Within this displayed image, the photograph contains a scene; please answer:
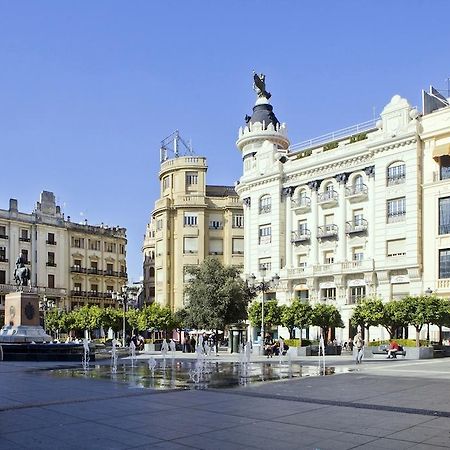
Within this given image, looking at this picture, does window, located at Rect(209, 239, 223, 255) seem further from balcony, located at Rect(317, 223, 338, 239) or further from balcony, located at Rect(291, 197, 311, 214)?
balcony, located at Rect(317, 223, 338, 239)

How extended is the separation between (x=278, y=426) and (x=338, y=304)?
125 feet

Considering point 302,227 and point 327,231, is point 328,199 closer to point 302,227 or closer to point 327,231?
point 327,231

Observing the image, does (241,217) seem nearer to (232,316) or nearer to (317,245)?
(317,245)

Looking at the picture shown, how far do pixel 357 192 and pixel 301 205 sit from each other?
5.87 meters

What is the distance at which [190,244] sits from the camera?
65.8 meters

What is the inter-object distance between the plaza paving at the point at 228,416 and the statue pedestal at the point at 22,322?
637 inches

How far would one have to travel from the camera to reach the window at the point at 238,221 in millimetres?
67188

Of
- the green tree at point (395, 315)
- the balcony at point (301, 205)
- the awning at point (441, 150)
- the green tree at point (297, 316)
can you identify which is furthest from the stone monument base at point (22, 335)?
the awning at point (441, 150)

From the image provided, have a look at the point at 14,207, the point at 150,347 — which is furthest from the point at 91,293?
the point at 150,347

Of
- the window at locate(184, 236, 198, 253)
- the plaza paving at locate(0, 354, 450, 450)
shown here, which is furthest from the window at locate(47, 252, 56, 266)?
the plaza paving at locate(0, 354, 450, 450)

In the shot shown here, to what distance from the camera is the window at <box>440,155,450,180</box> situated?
41781mm

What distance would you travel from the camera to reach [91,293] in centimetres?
7819

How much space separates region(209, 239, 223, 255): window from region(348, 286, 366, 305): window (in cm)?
2289

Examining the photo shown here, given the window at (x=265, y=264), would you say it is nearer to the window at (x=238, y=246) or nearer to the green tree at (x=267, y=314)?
the green tree at (x=267, y=314)
